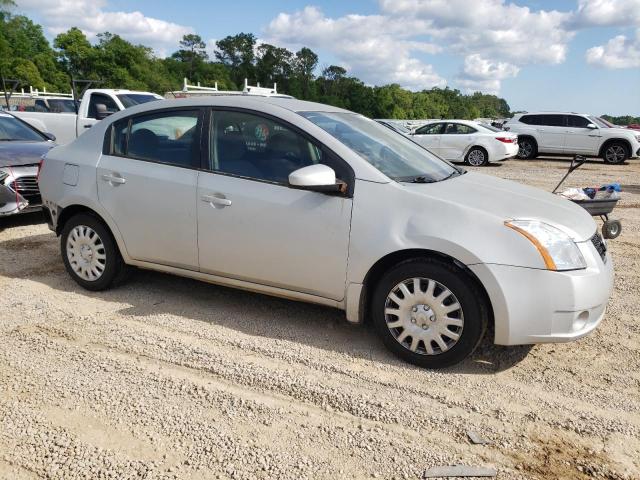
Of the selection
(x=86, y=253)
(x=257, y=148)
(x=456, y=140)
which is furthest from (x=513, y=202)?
(x=456, y=140)

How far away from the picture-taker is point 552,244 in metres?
3.28

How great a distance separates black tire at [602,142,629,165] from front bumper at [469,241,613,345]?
17890 millimetres

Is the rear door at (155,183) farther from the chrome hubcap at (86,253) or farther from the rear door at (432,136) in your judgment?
the rear door at (432,136)

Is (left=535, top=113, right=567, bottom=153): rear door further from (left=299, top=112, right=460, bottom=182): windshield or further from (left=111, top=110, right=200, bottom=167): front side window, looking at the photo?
(left=111, top=110, right=200, bottom=167): front side window

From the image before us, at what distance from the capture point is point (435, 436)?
287cm

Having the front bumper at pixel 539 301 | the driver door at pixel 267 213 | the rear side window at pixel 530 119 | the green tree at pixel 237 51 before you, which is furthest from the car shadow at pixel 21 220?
the green tree at pixel 237 51

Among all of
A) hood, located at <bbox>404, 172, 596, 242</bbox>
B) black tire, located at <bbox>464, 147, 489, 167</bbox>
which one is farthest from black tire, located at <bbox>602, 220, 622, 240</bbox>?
black tire, located at <bbox>464, 147, 489, 167</bbox>

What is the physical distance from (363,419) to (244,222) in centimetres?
163

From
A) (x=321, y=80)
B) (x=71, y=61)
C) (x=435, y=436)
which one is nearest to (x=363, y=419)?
(x=435, y=436)

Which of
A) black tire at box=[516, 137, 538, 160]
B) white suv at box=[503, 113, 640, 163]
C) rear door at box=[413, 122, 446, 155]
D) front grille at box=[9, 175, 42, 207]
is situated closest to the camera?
front grille at box=[9, 175, 42, 207]

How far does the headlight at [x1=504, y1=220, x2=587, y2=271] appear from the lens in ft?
10.6

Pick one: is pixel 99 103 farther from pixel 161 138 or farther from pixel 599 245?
pixel 599 245

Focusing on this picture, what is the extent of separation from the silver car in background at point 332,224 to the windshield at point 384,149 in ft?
0.06

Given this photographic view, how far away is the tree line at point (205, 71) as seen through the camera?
232 feet
